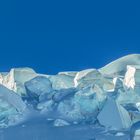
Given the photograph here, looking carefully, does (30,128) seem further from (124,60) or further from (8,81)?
(124,60)

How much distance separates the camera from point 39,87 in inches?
447

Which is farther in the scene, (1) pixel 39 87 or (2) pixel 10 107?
(1) pixel 39 87

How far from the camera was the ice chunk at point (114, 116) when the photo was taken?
32.6ft

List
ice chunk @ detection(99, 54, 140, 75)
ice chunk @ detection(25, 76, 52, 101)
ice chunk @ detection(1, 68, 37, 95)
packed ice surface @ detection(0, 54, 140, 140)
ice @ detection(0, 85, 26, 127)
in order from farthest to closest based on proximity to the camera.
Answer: ice chunk @ detection(99, 54, 140, 75)
ice chunk @ detection(1, 68, 37, 95)
ice chunk @ detection(25, 76, 52, 101)
ice @ detection(0, 85, 26, 127)
packed ice surface @ detection(0, 54, 140, 140)

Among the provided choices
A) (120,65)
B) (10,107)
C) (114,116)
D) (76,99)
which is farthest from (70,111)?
(120,65)

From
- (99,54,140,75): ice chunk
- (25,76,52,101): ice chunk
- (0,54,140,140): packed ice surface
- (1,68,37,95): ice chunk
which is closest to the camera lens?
(0,54,140,140): packed ice surface

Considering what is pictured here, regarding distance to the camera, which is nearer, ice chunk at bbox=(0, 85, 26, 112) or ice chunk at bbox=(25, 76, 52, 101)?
ice chunk at bbox=(0, 85, 26, 112)

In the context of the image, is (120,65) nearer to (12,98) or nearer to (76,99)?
(76,99)

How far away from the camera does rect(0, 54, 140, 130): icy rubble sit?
33.5ft

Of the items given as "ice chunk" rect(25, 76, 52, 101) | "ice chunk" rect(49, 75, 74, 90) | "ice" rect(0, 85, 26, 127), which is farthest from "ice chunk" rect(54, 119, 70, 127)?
"ice chunk" rect(49, 75, 74, 90)

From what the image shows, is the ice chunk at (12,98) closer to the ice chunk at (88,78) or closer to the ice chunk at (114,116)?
the ice chunk at (88,78)

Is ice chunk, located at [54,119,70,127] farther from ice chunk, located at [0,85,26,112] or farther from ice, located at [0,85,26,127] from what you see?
ice chunk, located at [0,85,26,112]

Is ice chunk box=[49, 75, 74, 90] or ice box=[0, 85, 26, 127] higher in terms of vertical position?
ice chunk box=[49, 75, 74, 90]

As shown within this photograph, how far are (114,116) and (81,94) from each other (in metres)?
0.76
